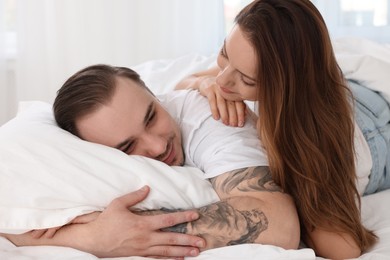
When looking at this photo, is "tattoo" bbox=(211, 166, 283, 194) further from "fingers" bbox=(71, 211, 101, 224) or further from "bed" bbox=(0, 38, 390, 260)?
"fingers" bbox=(71, 211, 101, 224)

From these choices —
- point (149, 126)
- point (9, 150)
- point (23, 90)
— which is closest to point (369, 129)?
point (149, 126)

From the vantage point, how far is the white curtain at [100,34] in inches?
127

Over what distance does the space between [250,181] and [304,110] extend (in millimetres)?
205

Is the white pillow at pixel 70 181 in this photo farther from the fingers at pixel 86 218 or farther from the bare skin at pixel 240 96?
the bare skin at pixel 240 96

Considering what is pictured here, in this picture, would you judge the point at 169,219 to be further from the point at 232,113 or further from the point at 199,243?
the point at 232,113

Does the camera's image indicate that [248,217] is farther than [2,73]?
No

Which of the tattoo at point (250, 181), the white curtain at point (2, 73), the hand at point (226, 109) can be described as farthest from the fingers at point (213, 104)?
the white curtain at point (2, 73)

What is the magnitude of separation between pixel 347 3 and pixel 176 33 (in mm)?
888

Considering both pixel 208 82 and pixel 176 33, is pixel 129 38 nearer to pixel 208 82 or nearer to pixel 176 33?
pixel 176 33

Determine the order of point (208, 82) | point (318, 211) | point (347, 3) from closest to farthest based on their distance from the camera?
point (318, 211)
point (208, 82)
point (347, 3)

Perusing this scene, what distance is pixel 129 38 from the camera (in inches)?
129

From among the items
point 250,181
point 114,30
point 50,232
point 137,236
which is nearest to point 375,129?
point 250,181

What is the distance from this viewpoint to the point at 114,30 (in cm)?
326

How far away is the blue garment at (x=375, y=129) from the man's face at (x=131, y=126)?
59 cm
